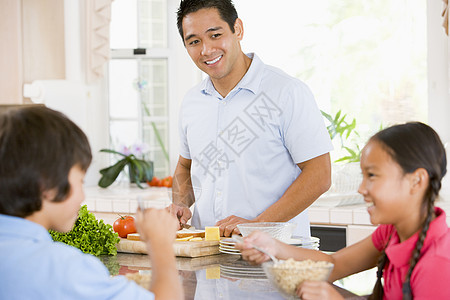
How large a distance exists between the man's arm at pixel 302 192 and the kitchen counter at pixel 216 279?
308 millimetres

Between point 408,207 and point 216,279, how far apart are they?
22.3 inches

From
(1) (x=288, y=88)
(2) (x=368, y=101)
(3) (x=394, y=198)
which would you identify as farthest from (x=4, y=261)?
(2) (x=368, y=101)

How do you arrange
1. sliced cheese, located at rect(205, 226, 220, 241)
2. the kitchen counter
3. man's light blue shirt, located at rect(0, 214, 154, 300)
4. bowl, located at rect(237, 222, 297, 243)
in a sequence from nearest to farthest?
man's light blue shirt, located at rect(0, 214, 154, 300) < the kitchen counter < bowl, located at rect(237, 222, 297, 243) < sliced cheese, located at rect(205, 226, 220, 241)

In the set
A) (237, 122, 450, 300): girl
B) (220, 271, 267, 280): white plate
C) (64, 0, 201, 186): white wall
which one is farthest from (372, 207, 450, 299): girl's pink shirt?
(64, 0, 201, 186): white wall

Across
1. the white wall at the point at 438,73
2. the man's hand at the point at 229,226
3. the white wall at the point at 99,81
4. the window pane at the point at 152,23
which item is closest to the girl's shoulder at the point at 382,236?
the man's hand at the point at 229,226

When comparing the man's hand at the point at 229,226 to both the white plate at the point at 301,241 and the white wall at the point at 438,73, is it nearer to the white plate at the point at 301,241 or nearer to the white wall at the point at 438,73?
the white plate at the point at 301,241

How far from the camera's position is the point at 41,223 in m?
1.20

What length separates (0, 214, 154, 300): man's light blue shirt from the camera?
42.5 inches

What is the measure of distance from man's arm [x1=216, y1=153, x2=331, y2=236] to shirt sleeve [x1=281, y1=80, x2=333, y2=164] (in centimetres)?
4

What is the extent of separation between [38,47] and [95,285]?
3701 mm

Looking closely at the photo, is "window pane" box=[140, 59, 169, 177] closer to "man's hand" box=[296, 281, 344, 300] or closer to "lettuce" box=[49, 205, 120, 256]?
"lettuce" box=[49, 205, 120, 256]

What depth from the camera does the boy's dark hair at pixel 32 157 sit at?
112 centimetres

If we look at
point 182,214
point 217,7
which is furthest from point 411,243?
point 217,7

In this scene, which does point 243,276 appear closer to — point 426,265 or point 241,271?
point 241,271
